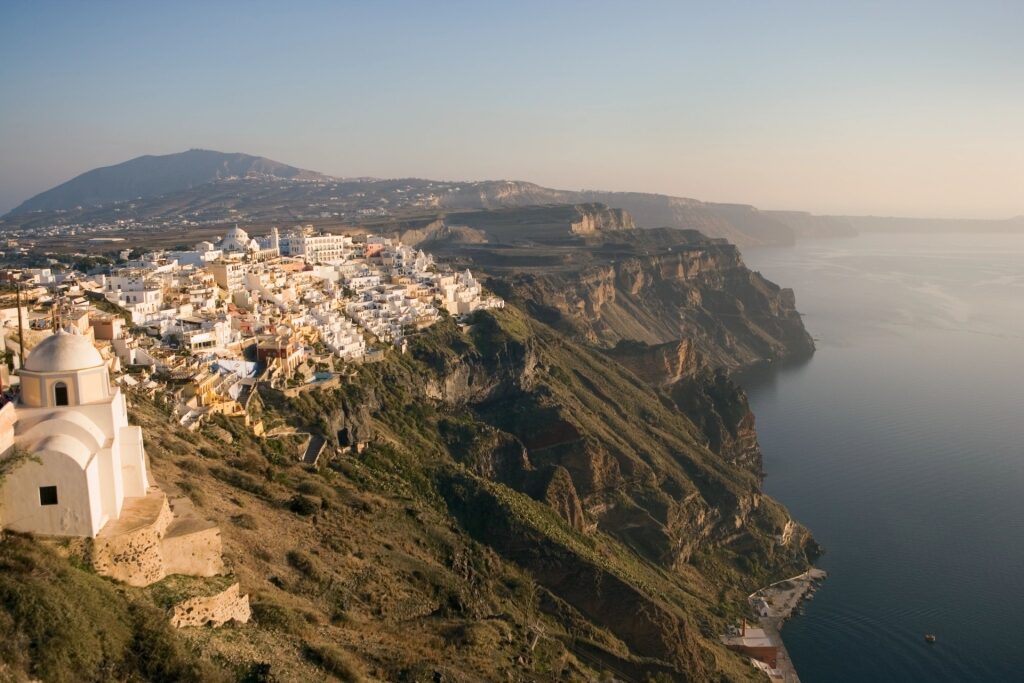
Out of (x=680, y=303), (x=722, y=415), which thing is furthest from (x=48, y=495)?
(x=680, y=303)

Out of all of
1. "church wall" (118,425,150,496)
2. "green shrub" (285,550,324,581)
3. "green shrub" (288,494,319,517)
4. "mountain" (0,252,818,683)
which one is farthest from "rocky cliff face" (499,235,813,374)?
"church wall" (118,425,150,496)

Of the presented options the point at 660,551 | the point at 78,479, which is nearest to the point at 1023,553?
the point at 660,551

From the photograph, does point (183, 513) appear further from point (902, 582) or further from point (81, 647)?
point (902, 582)

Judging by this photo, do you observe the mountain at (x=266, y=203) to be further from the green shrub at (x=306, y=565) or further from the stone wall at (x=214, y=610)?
the stone wall at (x=214, y=610)

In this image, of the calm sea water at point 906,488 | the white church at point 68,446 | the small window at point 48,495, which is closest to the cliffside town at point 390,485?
the white church at point 68,446

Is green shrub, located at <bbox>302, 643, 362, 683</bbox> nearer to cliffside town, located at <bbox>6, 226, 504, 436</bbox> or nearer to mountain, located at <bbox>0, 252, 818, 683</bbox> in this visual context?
mountain, located at <bbox>0, 252, 818, 683</bbox>

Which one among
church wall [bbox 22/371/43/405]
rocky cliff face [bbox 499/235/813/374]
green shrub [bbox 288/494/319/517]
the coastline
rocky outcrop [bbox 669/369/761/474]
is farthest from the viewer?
rocky cliff face [bbox 499/235/813/374]

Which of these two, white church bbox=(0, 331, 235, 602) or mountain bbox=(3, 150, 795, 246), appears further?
mountain bbox=(3, 150, 795, 246)
